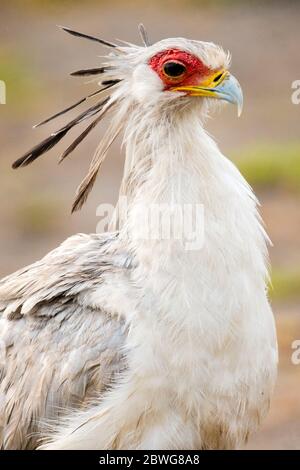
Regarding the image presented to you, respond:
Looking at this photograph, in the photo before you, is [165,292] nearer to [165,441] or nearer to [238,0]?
[165,441]

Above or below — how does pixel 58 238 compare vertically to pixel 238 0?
below

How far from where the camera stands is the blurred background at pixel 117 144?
1242 centimetres

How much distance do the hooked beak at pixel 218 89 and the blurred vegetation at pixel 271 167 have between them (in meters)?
7.82

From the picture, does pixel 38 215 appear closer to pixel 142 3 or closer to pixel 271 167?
pixel 271 167

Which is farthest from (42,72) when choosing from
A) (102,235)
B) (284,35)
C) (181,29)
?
(102,235)

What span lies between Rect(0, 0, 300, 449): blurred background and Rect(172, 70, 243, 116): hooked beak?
4143 millimetres

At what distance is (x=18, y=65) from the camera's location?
16.6m

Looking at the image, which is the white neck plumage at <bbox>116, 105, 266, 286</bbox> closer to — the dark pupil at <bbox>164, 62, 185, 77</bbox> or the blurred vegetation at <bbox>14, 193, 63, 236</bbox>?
the dark pupil at <bbox>164, 62, 185, 77</bbox>

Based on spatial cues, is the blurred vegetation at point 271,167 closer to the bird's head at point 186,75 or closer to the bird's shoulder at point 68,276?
the bird's shoulder at point 68,276

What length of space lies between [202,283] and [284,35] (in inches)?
476

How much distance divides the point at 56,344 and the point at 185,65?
1271mm

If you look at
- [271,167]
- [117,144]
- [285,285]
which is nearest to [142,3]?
[117,144]

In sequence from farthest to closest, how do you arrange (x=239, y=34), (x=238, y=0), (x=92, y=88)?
(x=238, y=0)
(x=239, y=34)
(x=92, y=88)

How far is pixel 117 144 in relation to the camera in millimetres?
14055
